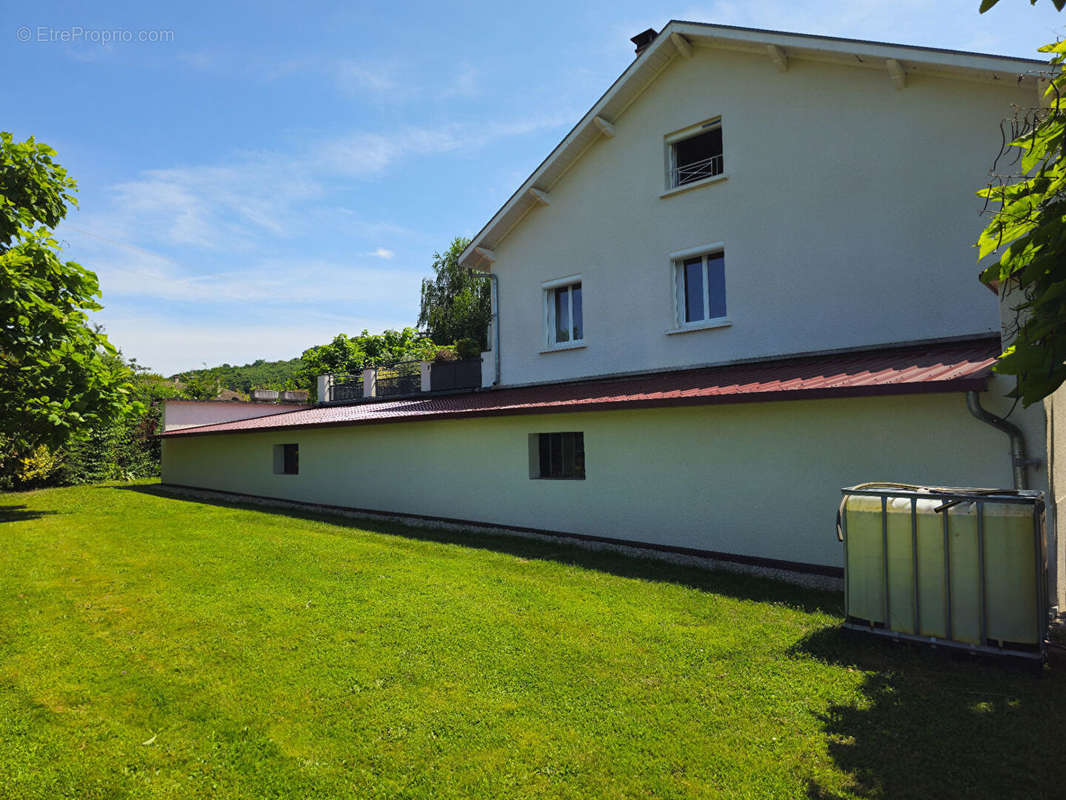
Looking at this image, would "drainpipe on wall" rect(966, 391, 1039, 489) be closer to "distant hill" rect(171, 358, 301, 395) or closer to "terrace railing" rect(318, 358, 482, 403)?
"terrace railing" rect(318, 358, 482, 403)

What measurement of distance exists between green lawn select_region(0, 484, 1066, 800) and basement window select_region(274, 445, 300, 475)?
36.9 ft

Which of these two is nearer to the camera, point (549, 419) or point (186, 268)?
point (549, 419)

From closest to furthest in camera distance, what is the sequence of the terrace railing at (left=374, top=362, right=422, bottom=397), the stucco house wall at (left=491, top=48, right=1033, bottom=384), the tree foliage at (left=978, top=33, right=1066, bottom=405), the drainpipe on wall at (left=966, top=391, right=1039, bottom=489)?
the tree foliage at (left=978, top=33, right=1066, bottom=405)
the drainpipe on wall at (left=966, top=391, right=1039, bottom=489)
the stucco house wall at (left=491, top=48, right=1033, bottom=384)
the terrace railing at (left=374, top=362, right=422, bottom=397)

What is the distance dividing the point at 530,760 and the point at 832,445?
616 centimetres

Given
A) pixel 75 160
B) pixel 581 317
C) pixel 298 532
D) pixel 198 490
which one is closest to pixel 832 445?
pixel 581 317

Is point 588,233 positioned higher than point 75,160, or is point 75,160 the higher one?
point 75,160

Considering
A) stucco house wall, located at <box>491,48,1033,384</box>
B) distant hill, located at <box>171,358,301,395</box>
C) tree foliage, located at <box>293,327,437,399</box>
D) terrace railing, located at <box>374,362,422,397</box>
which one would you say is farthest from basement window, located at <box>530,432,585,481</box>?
distant hill, located at <box>171,358,301,395</box>

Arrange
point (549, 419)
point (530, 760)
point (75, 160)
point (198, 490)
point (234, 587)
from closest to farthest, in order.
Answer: point (530, 760) < point (234, 587) < point (549, 419) < point (75, 160) < point (198, 490)

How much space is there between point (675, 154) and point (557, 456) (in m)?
7.12

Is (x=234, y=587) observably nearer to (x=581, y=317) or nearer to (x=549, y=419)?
(x=549, y=419)

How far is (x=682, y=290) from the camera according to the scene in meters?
13.1

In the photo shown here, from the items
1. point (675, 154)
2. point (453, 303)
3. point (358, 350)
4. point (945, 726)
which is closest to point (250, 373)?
point (358, 350)

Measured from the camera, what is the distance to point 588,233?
14562mm

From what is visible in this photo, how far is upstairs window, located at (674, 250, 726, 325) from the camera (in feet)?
41.2
